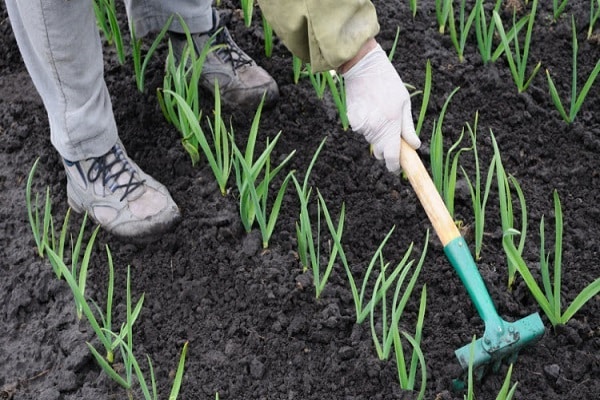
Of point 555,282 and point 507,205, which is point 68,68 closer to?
point 507,205

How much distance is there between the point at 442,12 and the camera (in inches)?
120

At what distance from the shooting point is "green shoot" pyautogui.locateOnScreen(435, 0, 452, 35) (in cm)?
288

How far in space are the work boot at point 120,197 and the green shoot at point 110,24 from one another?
19.2 inches

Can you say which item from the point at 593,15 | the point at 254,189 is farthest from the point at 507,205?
the point at 593,15

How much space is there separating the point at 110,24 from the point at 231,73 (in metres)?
0.47

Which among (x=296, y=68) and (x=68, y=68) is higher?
(x=68, y=68)

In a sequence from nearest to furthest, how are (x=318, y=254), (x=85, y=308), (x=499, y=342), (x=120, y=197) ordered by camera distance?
(x=499, y=342), (x=85, y=308), (x=318, y=254), (x=120, y=197)

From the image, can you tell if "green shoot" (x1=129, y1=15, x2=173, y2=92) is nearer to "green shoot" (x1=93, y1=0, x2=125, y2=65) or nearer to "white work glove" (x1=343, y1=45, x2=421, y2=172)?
"green shoot" (x1=93, y1=0, x2=125, y2=65)

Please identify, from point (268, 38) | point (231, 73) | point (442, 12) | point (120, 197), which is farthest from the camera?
point (442, 12)

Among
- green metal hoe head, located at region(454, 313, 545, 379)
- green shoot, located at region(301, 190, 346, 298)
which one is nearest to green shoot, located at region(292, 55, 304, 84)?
green shoot, located at region(301, 190, 346, 298)

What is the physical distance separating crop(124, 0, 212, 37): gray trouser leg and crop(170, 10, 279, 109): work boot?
50 millimetres

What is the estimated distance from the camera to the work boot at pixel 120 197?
244cm

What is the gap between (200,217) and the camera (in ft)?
8.14

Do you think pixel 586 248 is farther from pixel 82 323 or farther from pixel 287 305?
pixel 82 323
